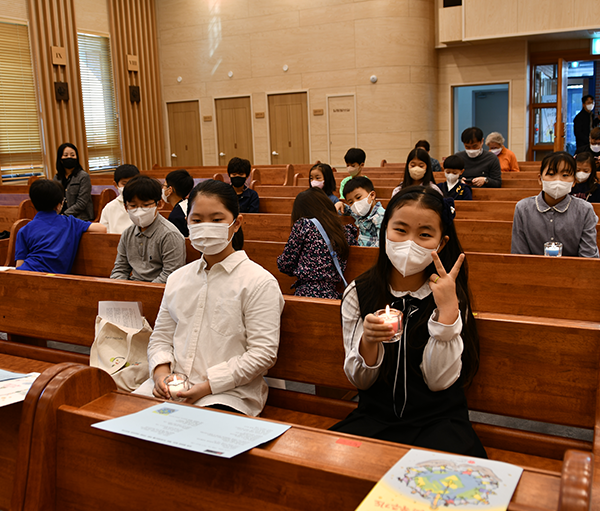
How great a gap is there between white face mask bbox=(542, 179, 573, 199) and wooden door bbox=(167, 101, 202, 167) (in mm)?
11478

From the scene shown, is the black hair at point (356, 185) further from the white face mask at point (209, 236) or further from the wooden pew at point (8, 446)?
the wooden pew at point (8, 446)

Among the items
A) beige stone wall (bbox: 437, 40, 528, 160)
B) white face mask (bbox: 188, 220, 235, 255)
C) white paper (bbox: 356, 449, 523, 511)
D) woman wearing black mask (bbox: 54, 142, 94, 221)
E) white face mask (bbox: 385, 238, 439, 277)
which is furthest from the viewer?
beige stone wall (bbox: 437, 40, 528, 160)

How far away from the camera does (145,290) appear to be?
246 cm

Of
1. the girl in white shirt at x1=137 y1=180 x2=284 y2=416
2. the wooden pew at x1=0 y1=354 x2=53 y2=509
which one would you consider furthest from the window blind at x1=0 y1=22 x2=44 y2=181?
the wooden pew at x1=0 y1=354 x2=53 y2=509

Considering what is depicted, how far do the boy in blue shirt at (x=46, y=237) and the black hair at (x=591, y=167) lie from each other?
3.89 m

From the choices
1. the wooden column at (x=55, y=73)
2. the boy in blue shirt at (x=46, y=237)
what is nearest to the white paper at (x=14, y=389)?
the boy in blue shirt at (x=46, y=237)

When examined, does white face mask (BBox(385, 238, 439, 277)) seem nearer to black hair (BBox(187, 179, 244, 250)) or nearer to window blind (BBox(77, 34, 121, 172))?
black hair (BBox(187, 179, 244, 250))

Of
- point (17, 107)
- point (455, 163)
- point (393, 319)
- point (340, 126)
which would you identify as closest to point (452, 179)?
point (455, 163)

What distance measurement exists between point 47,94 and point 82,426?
11.4 metres

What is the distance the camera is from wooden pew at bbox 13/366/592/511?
3.34 feet

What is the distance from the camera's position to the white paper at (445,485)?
92cm

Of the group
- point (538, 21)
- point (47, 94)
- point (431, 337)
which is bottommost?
point (431, 337)

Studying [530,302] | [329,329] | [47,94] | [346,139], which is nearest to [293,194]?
[530,302]

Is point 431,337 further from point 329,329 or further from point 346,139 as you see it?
point 346,139
